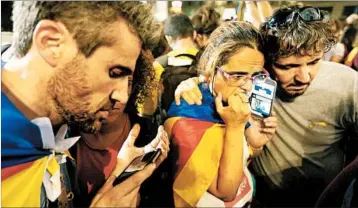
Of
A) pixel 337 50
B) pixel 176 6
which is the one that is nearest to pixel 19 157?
pixel 176 6

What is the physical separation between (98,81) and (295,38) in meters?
0.70

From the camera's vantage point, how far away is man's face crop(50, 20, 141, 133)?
1267mm

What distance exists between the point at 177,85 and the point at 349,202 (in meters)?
0.80

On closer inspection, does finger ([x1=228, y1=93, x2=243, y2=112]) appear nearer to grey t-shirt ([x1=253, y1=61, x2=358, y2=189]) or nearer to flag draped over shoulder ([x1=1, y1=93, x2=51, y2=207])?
grey t-shirt ([x1=253, y1=61, x2=358, y2=189])

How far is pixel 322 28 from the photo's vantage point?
147 centimetres

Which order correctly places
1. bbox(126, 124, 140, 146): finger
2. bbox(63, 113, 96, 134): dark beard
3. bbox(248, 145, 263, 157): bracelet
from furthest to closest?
bbox(248, 145, 263, 157): bracelet, bbox(126, 124, 140, 146): finger, bbox(63, 113, 96, 134): dark beard

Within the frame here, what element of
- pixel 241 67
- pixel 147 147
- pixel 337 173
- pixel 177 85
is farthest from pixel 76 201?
pixel 337 173

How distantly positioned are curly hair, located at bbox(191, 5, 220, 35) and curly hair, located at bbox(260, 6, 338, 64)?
168 millimetres

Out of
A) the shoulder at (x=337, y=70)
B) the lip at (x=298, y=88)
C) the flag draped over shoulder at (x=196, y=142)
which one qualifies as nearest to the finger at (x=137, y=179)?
the flag draped over shoulder at (x=196, y=142)

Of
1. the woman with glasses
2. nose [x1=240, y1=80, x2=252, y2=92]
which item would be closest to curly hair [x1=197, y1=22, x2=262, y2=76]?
the woman with glasses

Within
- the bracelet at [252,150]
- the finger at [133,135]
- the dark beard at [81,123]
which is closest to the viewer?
the dark beard at [81,123]

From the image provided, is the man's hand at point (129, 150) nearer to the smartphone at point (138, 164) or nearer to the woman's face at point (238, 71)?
the smartphone at point (138, 164)

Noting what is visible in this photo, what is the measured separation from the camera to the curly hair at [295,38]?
146cm

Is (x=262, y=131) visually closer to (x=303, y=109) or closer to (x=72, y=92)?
(x=303, y=109)
